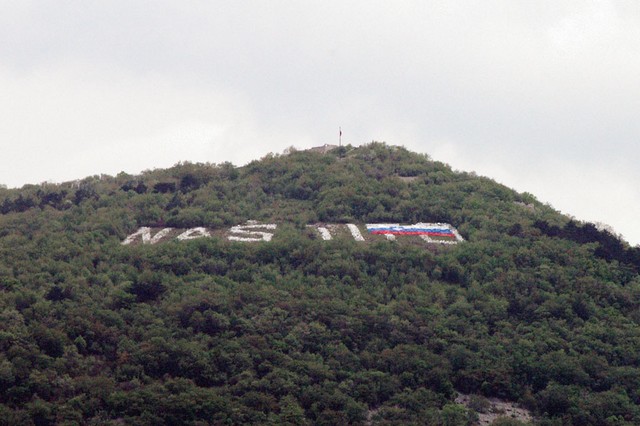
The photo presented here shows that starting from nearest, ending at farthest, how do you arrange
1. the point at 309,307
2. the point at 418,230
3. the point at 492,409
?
1. the point at 492,409
2. the point at 309,307
3. the point at 418,230

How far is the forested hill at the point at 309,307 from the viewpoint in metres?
73.7

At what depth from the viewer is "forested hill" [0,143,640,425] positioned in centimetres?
7369

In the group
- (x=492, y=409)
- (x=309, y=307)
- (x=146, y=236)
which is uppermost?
(x=146, y=236)

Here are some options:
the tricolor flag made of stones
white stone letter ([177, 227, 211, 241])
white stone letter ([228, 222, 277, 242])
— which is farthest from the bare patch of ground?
white stone letter ([177, 227, 211, 241])

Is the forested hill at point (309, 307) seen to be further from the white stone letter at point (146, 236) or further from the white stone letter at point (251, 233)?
the white stone letter at point (251, 233)

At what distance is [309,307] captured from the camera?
269ft

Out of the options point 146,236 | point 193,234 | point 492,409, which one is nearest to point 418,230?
point 193,234

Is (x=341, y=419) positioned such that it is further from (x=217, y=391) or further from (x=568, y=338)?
(x=568, y=338)

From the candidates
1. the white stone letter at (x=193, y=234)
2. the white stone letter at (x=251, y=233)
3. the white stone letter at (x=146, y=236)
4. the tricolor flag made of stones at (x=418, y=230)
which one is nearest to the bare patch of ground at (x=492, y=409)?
the tricolor flag made of stones at (x=418, y=230)

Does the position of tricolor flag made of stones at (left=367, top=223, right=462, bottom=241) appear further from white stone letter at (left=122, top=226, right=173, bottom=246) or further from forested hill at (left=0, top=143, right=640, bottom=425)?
white stone letter at (left=122, top=226, right=173, bottom=246)

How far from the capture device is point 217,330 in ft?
262

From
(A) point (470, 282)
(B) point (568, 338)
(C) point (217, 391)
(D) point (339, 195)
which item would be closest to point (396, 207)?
(D) point (339, 195)

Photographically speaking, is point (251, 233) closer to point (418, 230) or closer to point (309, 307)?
point (418, 230)

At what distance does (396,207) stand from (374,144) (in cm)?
1187
